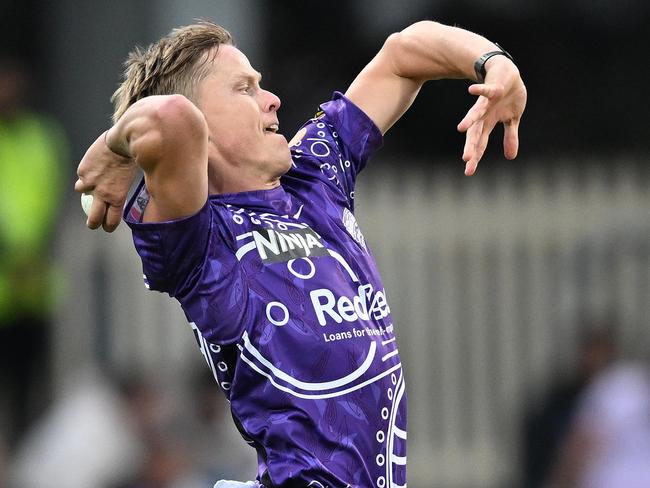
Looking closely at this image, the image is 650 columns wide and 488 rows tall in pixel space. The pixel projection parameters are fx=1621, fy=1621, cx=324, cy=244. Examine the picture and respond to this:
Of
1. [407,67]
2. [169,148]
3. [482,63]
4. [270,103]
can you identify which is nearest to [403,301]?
[407,67]

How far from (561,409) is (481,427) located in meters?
1.34

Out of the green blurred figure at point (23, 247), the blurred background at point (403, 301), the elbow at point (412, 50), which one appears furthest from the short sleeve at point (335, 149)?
the green blurred figure at point (23, 247)

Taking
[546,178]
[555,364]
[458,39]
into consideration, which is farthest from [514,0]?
[458,39]

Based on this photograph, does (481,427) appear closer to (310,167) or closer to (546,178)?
(546,178)

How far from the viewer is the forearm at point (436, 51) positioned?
5254mm

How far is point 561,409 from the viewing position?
1046cm

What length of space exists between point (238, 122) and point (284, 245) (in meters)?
0.41

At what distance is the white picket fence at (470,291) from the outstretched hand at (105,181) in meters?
6.63

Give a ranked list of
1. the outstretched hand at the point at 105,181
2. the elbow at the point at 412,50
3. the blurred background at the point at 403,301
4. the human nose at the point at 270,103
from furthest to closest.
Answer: the blurred background at the point at 403,301
the elbow at the point at 412,50
the human nose at the point at 270,103
the outstretched hand at the point at 105,181

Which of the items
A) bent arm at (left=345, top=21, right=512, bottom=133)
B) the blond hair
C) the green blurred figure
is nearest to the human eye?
the blond hair

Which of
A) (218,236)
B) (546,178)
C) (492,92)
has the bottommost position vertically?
(546,178)

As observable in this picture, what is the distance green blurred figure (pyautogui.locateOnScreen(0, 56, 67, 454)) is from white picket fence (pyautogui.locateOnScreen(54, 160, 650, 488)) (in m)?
0.37

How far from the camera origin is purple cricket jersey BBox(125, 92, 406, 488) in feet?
15.2

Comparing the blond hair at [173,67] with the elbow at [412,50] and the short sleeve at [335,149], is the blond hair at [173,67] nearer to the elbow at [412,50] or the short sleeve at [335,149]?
the short sleeve at [335,149]
